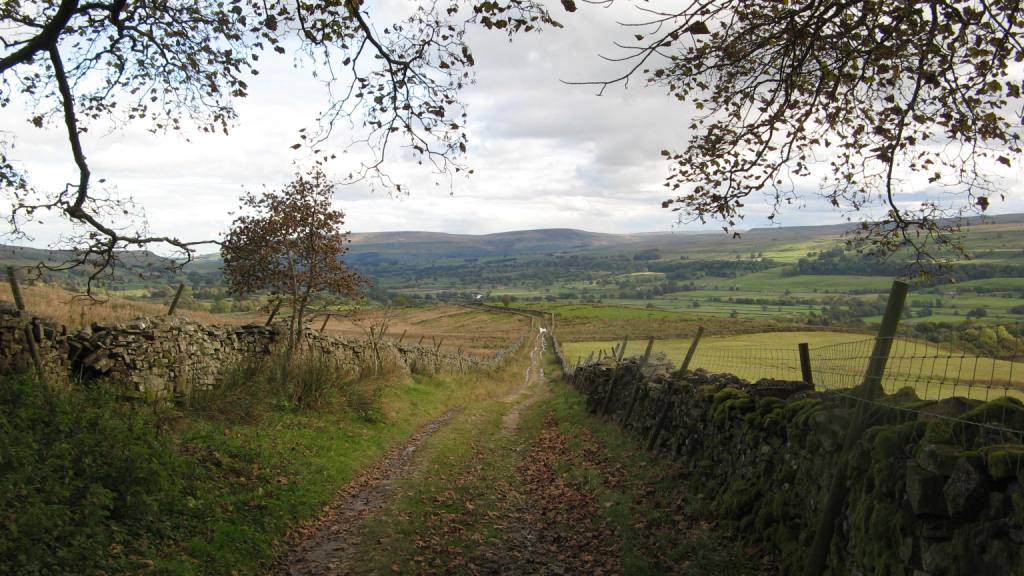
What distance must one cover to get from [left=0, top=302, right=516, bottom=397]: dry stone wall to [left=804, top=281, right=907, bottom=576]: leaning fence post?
10206mm

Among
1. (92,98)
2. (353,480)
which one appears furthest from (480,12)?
(353,480)

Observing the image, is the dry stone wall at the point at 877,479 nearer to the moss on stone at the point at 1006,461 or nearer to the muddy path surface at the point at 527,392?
the moss on stone at the point at 1006,461

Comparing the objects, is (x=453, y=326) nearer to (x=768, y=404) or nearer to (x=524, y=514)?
(x=524, y=514)

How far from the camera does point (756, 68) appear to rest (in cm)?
883

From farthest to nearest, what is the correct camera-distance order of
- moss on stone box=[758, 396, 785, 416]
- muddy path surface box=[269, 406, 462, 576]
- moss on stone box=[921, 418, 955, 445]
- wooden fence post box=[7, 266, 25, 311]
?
1. wooden fence post box=[7, 266, 25, 311]
2. moss on stone box=[758, 396, 785, 416]
3. muddy path surface box=[269, 406, 462, 576]
4. moss on stone box=[921, 418, 955, 445]

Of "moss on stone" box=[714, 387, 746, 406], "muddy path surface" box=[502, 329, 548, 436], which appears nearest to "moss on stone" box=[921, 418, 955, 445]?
"moss on stone" box=[714, 387, 746, 406]

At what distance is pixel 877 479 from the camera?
5184 millimetres

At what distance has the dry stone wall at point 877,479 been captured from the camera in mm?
4102

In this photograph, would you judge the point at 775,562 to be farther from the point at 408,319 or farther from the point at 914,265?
the point at 408,319

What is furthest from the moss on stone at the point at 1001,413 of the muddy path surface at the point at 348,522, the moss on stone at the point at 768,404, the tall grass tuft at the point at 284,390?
the tall grass tuft at the point at 284,390

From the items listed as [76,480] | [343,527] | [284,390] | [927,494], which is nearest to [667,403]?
[343,527]

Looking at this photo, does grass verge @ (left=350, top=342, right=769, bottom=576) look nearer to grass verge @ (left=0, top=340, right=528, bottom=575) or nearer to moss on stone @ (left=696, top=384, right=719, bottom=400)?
moss on stone @ (left=696, top=384, right=719, bottom=400)

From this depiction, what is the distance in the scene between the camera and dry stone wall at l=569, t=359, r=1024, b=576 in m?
4.10

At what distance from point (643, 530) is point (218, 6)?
9.89m
